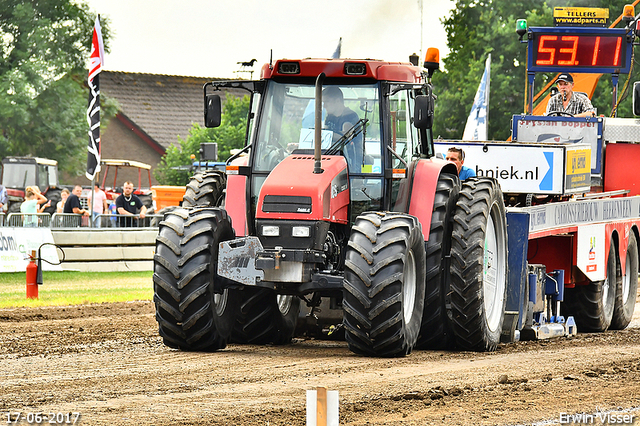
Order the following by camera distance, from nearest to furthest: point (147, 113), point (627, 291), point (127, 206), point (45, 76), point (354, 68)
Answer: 1. point (354, 68)
2. point (627, 291)
3. point (127, 206)
4. point (45, 76)
5. point (147, 113)

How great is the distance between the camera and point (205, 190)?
10.5m

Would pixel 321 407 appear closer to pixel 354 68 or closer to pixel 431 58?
pixel 354 68

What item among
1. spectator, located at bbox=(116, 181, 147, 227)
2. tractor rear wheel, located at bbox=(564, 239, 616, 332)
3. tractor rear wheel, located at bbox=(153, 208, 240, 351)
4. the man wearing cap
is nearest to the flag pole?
spectator, located at bbox=(116, 181, 147, 227)

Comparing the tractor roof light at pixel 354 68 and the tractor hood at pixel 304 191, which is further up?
the tractor roof light at pixel 354 68

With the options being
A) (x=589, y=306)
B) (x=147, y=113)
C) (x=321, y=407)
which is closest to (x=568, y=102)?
(x=589, y=306)

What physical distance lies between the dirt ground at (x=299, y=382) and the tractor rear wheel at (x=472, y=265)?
0.21 meters

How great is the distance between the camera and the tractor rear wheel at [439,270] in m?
9.42

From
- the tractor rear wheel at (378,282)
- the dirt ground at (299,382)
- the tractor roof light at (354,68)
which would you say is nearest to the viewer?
the dirt ground at (299,382)

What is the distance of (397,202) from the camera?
9438 millimetres

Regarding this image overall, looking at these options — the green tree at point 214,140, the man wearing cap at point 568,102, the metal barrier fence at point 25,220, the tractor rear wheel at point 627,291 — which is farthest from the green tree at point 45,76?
the tractor rear wheel at point 627,291

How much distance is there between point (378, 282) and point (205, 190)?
8.94 feet

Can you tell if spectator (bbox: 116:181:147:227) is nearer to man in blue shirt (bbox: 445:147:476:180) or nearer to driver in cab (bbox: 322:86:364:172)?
man in blue shirt (bbox: 445:147:476:180)

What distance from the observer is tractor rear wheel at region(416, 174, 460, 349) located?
942 cm

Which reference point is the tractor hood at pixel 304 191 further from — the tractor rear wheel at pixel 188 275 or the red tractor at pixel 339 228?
the tractor rear wheel at pixel 188 275
